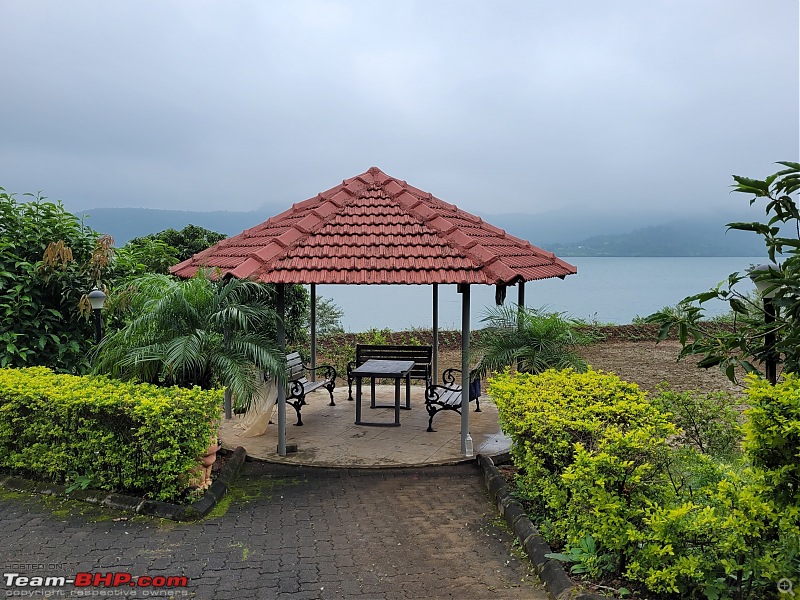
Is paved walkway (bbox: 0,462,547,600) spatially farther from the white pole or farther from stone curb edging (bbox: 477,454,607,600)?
the white pole

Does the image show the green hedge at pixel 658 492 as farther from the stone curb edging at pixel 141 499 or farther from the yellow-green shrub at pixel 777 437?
the stone curb edging at pixel 141 499

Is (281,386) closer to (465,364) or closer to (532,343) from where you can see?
(465,364)

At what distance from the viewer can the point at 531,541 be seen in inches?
188

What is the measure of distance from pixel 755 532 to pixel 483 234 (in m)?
6.08

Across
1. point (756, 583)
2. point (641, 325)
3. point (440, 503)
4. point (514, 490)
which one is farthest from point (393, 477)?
point (641, 325)

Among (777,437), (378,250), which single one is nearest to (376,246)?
(378,250)

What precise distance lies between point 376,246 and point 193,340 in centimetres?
266

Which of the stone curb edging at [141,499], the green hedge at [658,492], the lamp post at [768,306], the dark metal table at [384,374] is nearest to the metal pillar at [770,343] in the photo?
the lamp post at [768,306]

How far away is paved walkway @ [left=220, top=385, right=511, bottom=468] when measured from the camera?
750 centimetres

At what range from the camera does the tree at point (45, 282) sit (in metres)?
8.52

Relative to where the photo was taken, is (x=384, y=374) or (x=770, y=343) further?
(x=384, y=374)

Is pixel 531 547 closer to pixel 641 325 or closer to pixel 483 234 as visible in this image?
pixel 483 234

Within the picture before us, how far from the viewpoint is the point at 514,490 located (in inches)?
237

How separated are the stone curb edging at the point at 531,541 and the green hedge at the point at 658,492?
119mm
